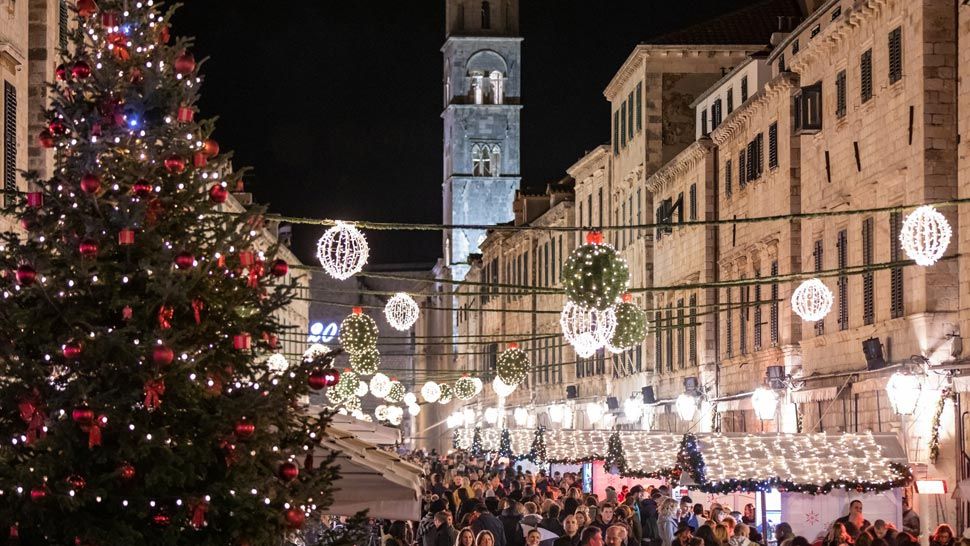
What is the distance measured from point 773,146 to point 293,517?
83.1 ft

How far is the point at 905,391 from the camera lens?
23719 mm

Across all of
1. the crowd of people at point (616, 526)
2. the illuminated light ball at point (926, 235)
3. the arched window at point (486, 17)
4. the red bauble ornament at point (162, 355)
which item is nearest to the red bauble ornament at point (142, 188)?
the red bauble ornament at point (162, 355)

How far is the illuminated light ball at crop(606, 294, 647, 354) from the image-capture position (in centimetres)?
2825

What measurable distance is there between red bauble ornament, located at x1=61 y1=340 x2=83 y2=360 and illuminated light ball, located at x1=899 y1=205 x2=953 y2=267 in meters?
11.4

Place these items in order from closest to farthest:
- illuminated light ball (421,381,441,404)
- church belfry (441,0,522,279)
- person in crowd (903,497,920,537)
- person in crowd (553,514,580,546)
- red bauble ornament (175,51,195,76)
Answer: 1. red bauble ornament (175,51,195,76)
2. person in crowd (553,514,580,546)
3. person in crowd (903,497,920,537)
4. illuminated light ball (421,381,441,404)
5. church belfry (441,0,522,279)

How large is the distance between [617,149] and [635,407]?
1097 cm

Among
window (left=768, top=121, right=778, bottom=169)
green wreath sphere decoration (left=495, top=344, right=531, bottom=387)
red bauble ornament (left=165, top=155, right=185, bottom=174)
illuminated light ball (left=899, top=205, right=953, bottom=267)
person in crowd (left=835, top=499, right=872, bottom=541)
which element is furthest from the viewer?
green wreath sphere decoration (left=495, top=344, right=531, bottom=387)

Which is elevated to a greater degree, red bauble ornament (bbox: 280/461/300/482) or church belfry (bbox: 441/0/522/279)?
church belfry (bbox: 441/0/522/279)

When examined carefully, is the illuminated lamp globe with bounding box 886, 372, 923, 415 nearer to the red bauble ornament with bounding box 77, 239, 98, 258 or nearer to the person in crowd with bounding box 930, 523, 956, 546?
the person in crowd with bounding box 930, 523, 956, 546

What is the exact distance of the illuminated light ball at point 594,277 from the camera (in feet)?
68.4

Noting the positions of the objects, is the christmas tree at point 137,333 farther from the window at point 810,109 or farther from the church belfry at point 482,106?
the church belfry at point 482,106

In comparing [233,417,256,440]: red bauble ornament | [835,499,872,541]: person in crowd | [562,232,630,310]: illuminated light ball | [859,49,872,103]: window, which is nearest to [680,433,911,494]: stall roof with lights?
[835,499,872,541]: person in crowd

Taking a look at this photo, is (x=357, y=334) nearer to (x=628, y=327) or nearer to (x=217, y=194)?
(x=628, y=327)

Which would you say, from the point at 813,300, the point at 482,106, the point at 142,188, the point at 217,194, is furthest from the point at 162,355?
the point at 482,106
